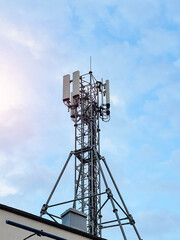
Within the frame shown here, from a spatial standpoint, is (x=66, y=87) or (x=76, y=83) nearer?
(x=76, y=83)

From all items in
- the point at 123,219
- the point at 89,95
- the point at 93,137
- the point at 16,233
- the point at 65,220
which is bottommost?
the point at 16,233

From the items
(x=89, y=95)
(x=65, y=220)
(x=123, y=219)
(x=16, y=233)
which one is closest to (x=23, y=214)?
(x=16, y=233)

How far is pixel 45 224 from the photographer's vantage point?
17.1 meters

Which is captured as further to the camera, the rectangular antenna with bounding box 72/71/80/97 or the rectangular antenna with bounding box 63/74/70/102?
the rectangular antenna with bounding box 63/74/70/102

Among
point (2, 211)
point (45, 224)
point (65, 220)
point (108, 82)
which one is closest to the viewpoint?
point (2, 211)

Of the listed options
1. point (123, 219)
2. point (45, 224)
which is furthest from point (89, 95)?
point (45, 224)

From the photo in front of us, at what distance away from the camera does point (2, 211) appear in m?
16.0

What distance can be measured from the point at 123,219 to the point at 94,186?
11.9 feet

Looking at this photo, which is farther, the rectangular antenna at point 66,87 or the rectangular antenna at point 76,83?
the rectangular antenna at point 66,87

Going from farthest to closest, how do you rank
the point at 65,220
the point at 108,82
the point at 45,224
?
the point at 108,82 < the point at 65,220 < the point at 45,224

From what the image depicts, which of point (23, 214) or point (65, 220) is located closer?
point (23, 214)

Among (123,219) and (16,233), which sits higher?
(123,219)

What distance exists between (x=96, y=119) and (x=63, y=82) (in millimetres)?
4045

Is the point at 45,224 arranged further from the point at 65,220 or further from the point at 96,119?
the point at 96,119
